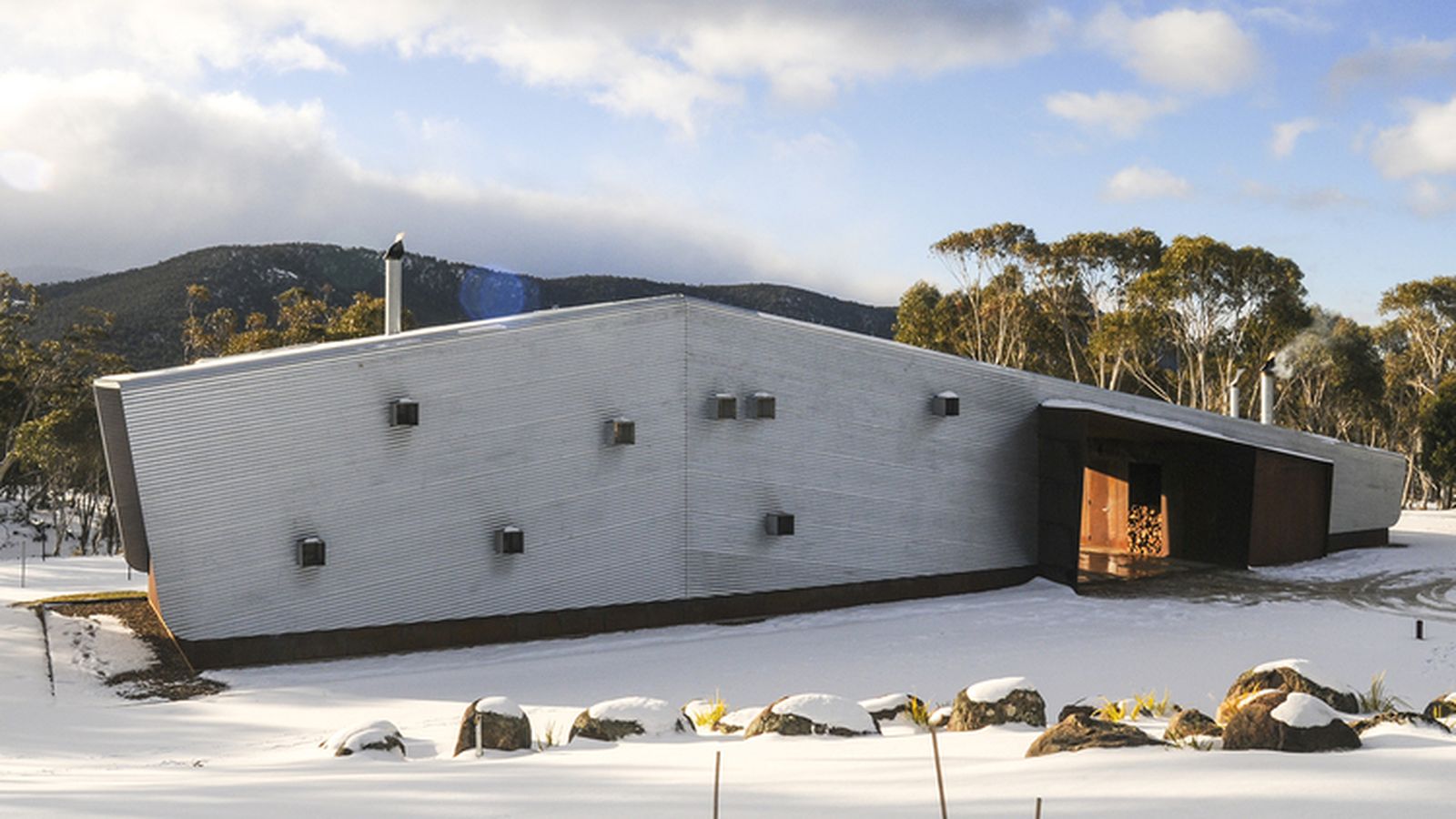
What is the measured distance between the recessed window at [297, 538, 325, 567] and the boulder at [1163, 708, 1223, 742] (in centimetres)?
866

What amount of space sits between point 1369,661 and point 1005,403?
20.6 ft

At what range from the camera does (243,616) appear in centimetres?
1151

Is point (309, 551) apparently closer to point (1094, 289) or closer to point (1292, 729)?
point (1292, 729)

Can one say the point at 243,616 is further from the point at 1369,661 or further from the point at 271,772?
the point at 1369,661

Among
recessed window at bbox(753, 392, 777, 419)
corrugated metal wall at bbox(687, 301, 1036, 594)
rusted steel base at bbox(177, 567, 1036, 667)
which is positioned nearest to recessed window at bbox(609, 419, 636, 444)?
corrugated metal wall at bbox(687, 301, 1036, 594)

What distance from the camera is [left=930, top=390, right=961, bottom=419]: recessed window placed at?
15.8 meters

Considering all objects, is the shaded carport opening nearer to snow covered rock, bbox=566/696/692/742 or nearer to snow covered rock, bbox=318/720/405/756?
snow covered rock, bbox=566/696/692/742

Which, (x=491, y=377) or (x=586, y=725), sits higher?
(x=491, y=377)

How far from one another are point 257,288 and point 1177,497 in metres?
51.4

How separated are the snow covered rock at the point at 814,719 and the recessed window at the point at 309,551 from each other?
20.4 feet

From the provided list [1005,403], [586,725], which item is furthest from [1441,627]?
[586,725]

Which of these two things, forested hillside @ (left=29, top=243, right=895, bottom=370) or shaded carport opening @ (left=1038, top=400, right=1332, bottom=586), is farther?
forested hillside @ (left=29, top=243, right=895, bottom=370)

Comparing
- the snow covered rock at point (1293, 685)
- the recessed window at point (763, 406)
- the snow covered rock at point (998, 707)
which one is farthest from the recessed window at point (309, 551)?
the snow covered rock at point (1293, 685)

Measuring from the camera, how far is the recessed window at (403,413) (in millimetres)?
12172
